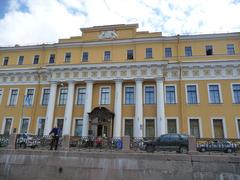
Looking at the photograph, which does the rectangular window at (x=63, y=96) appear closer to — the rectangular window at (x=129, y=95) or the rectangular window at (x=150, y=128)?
the rectangular window at (x=129, y=95)

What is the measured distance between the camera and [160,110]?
918 inches

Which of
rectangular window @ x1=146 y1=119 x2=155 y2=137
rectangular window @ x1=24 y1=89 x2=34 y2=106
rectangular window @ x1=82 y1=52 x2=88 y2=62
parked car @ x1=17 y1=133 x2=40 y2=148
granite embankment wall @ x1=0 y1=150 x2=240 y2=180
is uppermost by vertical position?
rectangular window @ x1=82 y1=52 x2=88 y2=62

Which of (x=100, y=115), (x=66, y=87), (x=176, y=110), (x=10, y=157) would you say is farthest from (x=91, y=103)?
(x=10, y=157)

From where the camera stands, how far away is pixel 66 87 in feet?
89.7

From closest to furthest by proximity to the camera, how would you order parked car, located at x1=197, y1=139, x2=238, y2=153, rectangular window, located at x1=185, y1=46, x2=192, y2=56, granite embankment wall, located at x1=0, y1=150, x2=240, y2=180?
granite embankment wall, located at x1=0, y1=150, x2=240, y2=180 → parked car, located at x1=197, y1=139, x2=238, y2=153 → rectangular window, located at x1=185, y1=46, x2=192, y2=56

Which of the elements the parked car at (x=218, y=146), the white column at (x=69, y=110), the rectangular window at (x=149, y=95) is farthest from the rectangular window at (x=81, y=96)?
the parked car at (x=218, y=146)

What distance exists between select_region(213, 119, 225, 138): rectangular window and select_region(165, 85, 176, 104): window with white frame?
16.2 ft

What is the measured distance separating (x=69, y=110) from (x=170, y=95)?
12129 mm

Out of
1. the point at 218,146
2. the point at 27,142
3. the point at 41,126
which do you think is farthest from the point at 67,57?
the point at 218,146

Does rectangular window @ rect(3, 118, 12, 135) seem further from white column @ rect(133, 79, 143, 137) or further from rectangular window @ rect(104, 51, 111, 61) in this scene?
white column @ rect(133, 79, 143, 137)

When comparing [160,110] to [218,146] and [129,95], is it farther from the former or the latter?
[218,146]

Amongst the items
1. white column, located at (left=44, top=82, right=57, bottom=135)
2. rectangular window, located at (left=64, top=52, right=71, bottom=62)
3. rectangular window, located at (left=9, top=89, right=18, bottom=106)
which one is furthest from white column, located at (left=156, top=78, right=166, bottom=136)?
rectangular window, located at (left=9, top=89, right=18, bottom=106)

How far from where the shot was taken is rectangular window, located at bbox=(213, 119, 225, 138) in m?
22.7

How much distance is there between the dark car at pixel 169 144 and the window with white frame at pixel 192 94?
9.25m
